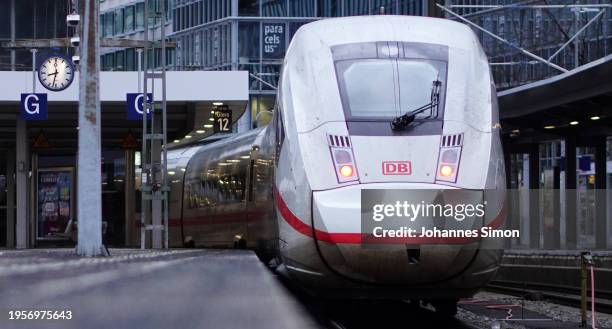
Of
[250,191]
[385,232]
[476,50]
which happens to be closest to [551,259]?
[250,191]

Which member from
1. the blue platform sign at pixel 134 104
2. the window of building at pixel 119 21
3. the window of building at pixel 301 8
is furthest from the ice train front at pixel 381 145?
the window of building at pixel 119 21

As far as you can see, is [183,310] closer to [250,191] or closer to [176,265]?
[176,265]

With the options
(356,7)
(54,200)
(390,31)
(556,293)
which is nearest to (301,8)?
(356,7)

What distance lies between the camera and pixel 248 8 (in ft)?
212

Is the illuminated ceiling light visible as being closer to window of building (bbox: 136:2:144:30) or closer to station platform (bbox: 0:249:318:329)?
station platform (bbox: 0:249:318:329)

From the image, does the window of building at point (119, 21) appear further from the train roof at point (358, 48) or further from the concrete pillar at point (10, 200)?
the train roof at point (358, 48)

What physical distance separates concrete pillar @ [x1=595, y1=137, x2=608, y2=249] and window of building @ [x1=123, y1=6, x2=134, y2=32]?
4478cm

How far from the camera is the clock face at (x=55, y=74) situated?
25453mm

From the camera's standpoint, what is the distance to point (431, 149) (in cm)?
887

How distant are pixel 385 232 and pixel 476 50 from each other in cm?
236

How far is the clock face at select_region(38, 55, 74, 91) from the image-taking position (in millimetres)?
25453

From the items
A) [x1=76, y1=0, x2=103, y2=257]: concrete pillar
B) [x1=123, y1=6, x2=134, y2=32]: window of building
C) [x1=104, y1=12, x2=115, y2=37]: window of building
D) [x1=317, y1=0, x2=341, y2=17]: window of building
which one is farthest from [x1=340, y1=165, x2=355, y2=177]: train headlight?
[x1=104, y1=12, x2=115, y2=37]: window of building

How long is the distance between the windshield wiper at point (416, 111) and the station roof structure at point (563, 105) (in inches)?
460

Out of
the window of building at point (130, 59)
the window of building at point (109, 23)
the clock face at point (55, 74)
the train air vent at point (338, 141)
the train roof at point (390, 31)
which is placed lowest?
the train air vent at point (338, 141)
